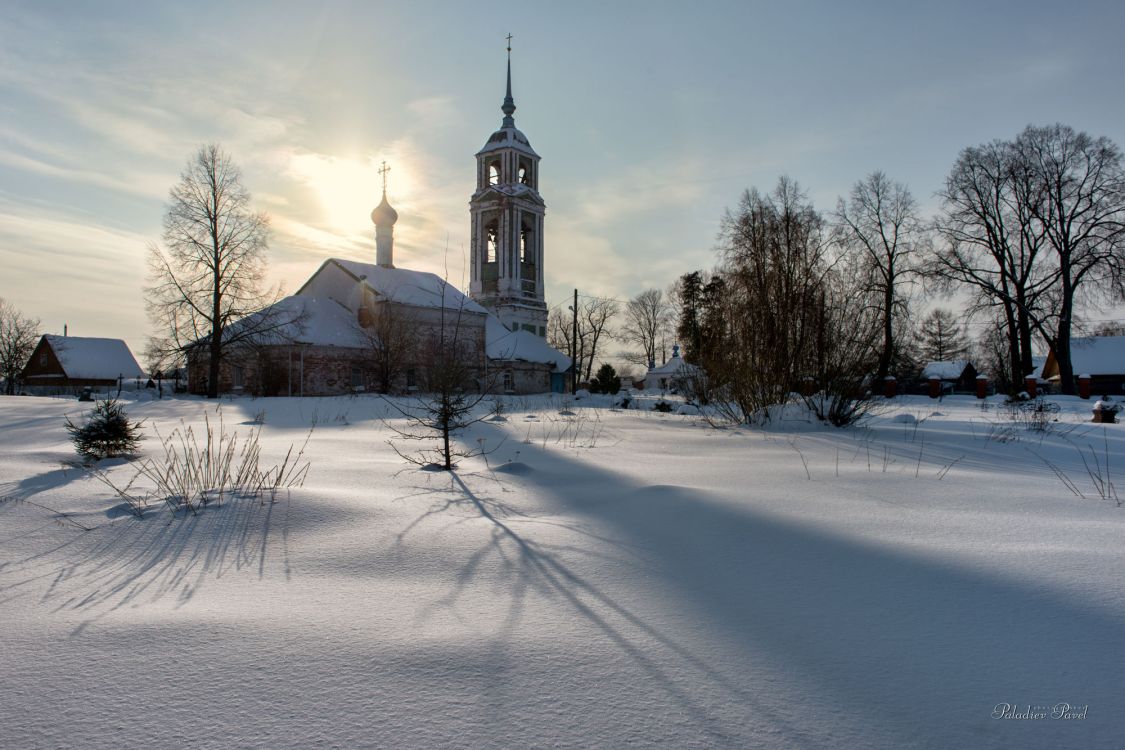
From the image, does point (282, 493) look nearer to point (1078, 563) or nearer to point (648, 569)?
point (648, 569)

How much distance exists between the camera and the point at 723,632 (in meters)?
2.05

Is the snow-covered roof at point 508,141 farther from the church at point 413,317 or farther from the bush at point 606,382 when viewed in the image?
the bush at point 606,382

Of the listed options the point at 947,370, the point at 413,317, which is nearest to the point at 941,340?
the point at 947,370

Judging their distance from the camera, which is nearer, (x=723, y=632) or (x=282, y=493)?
(x=723, y=632)

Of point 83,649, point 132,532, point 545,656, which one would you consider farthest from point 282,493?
point 545,656

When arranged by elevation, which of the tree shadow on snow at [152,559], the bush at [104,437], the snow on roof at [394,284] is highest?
the snow on roof at [394,284]

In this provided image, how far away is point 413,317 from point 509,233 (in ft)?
33.7

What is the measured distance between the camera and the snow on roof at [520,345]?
111ft

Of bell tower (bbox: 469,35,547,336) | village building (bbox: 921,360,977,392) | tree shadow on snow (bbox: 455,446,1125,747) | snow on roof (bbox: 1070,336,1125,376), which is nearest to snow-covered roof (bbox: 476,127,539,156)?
bell tower (bbox: 469,35,547,336)

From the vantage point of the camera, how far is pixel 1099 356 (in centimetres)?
3578

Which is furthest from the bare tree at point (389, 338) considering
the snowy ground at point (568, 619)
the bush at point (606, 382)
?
the snowy ground at point (568, 619)

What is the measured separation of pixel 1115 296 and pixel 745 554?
30943 millimetres

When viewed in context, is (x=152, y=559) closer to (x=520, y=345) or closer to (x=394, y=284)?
(x=394, y=284)

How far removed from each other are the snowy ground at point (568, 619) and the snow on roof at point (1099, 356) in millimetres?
41092
